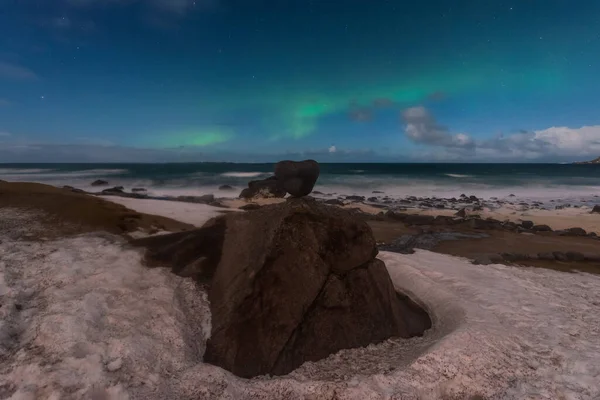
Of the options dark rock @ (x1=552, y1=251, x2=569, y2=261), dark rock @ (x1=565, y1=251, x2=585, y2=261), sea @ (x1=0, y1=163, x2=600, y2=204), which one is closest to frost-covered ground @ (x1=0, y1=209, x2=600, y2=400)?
dark rock @ (x1=552, y1=251, x2=569, y2=261)

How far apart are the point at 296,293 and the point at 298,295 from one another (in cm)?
4

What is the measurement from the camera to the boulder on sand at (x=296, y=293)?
4695mm

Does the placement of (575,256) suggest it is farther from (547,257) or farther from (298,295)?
(298,295)

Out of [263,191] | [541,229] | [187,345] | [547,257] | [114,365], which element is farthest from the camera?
[263,191]

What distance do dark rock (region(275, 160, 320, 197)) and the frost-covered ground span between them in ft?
9.76

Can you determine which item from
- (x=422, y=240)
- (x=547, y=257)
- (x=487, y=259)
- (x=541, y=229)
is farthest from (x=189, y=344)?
(x=541, y=229)

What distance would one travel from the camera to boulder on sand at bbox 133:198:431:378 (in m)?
4.70

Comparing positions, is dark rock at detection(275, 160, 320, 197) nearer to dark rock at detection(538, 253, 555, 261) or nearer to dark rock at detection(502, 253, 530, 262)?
dark rock at detection(502, 253, 530, 262)

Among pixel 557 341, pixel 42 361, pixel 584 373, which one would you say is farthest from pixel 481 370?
pixel 42 361

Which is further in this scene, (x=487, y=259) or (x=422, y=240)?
(x=422, y=240)

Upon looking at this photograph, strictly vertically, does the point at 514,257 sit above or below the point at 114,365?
below

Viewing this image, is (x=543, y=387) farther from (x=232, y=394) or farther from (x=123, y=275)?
(x=123, y=275)

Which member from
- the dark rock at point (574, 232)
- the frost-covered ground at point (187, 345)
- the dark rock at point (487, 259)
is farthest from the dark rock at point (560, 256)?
the dark rock at point (574, 232)

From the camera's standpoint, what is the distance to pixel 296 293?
16.6 feet
